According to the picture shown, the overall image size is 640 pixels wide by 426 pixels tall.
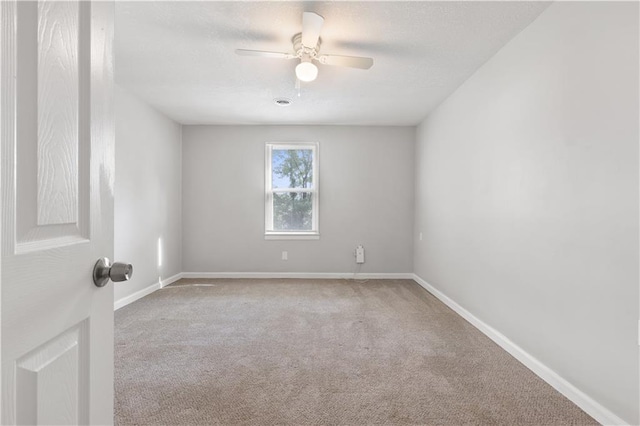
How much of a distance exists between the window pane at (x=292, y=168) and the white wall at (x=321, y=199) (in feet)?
0.62

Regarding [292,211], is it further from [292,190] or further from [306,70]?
[306,70]

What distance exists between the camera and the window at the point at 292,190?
5273 millimetres

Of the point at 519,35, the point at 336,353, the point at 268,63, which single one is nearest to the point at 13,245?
the point at 336,353

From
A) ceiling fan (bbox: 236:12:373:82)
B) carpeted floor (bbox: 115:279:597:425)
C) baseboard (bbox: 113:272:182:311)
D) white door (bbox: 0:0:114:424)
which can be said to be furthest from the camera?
baseboard (bbox: 113:272:182:311)

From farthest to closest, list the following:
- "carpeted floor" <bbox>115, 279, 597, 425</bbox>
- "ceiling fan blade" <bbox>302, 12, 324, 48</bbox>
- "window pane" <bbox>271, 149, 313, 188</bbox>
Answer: "window pane" <bbox>271, 149, 313, 188</bbox>, "ceiling fan blade" <bbox>302, 12, 324, 48</bbox>, "carpeted floor" <bbox>115, 279, 597, 425</bbox>

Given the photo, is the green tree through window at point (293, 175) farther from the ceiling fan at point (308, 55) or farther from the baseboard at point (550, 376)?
the baseboard at point (550, 376)

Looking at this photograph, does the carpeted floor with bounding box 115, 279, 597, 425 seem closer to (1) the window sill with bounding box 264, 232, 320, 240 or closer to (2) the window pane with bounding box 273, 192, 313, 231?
(1) the window sill with bounding box 264, 232, 320, 240

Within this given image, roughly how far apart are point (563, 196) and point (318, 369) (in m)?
1.81

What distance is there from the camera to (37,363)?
612 mm

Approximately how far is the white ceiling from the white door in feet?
5.59

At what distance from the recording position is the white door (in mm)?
553

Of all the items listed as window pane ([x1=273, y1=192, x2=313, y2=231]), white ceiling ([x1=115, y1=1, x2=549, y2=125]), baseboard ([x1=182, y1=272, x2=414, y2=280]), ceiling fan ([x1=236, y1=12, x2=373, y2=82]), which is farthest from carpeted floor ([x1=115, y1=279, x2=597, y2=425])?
white ceiling ([x1=115, y1=1, x2=549, y2=125])

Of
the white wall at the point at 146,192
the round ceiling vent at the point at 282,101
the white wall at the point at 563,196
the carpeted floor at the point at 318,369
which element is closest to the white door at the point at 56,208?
the carpeted floor at the point at 318,369

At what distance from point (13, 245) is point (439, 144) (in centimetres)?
416
